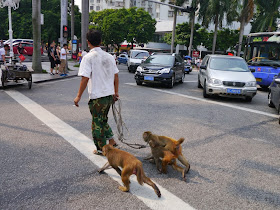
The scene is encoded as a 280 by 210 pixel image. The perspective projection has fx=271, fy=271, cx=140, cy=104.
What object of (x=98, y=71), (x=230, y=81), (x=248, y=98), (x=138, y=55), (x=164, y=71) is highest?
(x=138, y=55)

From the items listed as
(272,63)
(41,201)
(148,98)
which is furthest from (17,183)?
(272,63)

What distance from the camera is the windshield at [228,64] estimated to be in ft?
33.2

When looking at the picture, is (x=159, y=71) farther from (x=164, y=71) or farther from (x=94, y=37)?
(x=94, y=37)

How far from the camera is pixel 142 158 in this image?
13.5ft

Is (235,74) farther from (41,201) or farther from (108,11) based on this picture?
(108,11)

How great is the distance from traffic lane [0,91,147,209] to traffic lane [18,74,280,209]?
71 centimetres

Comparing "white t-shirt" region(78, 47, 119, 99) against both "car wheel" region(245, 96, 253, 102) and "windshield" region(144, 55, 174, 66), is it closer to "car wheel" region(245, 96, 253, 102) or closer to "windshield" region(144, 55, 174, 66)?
"car wheel" region(245, 96, 253, 102)

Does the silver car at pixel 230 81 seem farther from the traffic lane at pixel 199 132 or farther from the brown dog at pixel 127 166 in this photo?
the brown dog at pixel 127 166

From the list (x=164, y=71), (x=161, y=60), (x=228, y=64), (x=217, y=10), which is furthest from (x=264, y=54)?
(x=217, y=10)

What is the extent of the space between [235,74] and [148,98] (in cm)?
317

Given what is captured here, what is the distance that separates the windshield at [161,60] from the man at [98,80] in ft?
28.6

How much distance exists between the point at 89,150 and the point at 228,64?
7677mm

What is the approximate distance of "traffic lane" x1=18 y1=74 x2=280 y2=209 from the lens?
3.42 metres

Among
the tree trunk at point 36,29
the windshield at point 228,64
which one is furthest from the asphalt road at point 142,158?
the tree trunk at point 36,29
